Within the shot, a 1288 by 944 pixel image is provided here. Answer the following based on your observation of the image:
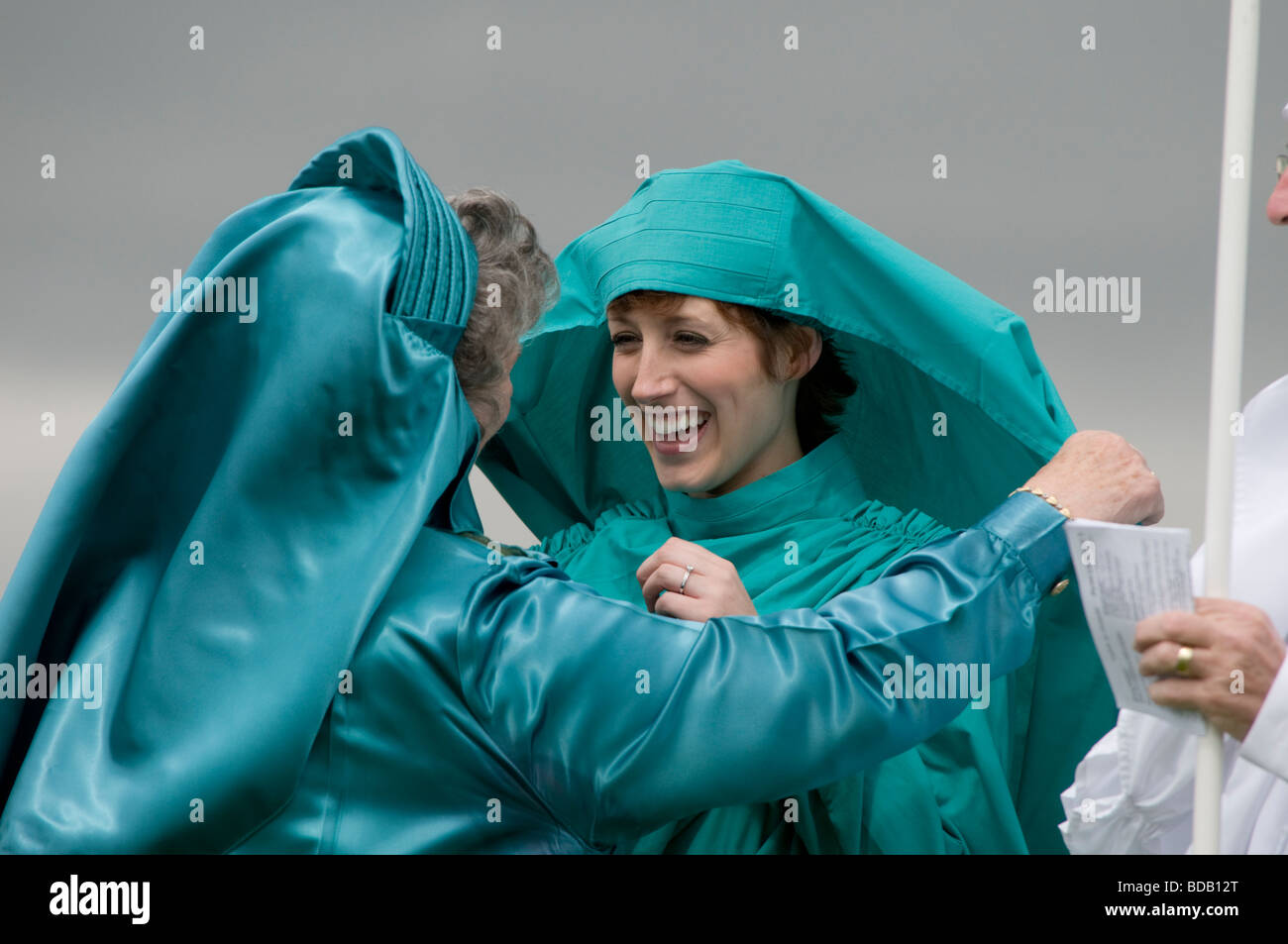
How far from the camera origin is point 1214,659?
1394mm

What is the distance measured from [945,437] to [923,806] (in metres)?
0.62

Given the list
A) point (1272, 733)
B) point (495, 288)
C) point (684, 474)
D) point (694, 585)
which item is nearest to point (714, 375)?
point (684, 474)

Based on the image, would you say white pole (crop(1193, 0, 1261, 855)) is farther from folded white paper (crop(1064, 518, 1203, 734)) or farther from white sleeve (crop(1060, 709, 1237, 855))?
white sleeve (crop(1060, 709, 1237, 855))

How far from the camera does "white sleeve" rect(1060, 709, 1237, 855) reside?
5.61ft

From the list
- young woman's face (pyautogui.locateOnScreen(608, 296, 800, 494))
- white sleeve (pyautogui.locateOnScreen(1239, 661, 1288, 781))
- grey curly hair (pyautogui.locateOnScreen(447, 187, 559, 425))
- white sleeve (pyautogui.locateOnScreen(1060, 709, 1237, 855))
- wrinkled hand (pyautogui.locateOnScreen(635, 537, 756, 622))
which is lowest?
white sleeve (pyautogui.locateOnScreen(1060, 709, 1237, 855))

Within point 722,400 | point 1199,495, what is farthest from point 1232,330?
point 1199,495

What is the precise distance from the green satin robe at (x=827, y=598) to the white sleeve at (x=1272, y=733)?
62cm

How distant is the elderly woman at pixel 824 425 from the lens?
211 cm

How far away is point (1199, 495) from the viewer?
3.86m

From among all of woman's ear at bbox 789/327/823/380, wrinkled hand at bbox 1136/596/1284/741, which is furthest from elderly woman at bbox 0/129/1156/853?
woman's ear at bbox 789/327/823/380

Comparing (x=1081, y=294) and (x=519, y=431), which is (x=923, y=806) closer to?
(x=519, y=431)

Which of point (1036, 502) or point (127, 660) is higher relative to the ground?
point (1036, 502)

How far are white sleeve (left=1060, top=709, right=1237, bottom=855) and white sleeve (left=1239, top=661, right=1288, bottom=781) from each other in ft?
0.67

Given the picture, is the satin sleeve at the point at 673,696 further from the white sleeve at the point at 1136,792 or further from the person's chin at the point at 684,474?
the person's chin at the point at 684,474
